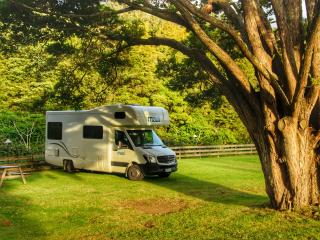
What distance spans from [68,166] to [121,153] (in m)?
3.50

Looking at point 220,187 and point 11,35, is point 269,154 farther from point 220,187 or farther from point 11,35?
point 11,35

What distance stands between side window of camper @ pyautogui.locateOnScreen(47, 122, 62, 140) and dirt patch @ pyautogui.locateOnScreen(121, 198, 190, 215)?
31.2 feet

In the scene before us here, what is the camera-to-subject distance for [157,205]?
12.6m

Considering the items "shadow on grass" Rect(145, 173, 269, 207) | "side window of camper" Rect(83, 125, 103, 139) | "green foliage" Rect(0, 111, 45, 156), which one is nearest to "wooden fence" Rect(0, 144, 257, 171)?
"side window of camper" Rect(83, 125, 103, 139)

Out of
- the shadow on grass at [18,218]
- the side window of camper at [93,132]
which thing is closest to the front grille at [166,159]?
the side window of camper at [93,132]

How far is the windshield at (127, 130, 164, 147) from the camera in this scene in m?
19.1

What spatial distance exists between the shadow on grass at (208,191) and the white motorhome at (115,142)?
64 cm

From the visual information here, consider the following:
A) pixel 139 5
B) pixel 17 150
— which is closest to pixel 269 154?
pixel 139 5

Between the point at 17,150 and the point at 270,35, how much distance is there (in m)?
18.0

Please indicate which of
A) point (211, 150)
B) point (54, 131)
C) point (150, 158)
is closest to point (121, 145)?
point (150, 158)

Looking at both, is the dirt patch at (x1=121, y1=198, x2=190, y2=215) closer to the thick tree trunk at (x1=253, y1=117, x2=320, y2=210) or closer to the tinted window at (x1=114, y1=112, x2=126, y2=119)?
the thick tree trunk at (x1=253, y1=117, x2=320, y2=210)

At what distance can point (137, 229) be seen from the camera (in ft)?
31.3

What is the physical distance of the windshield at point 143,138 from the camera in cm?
1906

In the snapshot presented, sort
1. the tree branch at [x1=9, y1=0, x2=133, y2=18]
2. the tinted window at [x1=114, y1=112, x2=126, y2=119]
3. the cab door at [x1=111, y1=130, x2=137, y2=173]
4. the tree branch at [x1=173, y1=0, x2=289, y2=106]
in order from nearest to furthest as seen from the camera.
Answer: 1. the tree branch at [x1=173, y1=0, x2=289, y2=106]
2. the tree branch at [x1=9, y1=0, x2=133, y2=18]
3. the cab door at [x1=111, y1=130, x2=137, y2=173]
4. the tinted window at [x1=114, y1=112, x2=126, y2=119]
